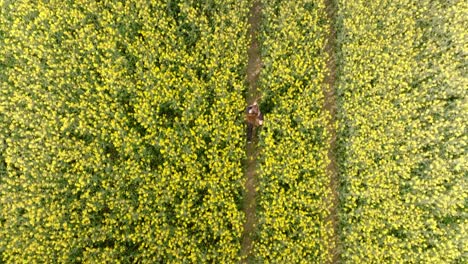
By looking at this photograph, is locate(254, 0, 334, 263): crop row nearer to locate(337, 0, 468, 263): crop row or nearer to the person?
the person

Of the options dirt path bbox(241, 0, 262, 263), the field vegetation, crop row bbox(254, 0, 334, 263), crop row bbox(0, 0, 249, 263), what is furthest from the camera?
dirt path bbox(241, 0, 262, 263)

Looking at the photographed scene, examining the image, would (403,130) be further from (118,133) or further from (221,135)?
(118,133)

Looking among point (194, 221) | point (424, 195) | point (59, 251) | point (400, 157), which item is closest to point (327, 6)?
point (400, 157)

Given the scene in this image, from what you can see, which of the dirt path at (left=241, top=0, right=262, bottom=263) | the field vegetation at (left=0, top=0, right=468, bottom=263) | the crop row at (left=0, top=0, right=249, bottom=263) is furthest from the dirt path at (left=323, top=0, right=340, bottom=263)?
the crop row at (left=0, top=0, right=249, bottom=263)

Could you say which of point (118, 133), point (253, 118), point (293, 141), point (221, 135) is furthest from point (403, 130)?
point (118, 133)

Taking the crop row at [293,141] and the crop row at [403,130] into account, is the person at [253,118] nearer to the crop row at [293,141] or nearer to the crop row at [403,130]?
the crop row at [293,141]

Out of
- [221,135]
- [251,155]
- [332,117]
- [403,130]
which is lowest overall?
[251,155]
